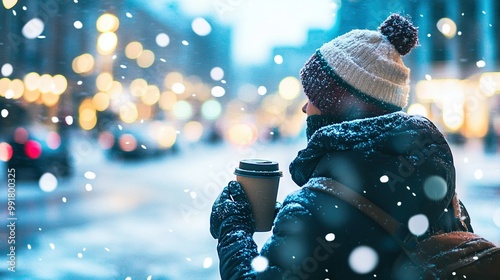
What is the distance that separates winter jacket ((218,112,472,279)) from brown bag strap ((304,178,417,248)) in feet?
0.05

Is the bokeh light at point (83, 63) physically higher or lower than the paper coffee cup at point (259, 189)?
higher

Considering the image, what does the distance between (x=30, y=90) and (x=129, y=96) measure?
14266 mm

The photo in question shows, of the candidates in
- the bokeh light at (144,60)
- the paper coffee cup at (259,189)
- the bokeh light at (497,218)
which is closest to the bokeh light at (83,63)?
the bokeh light at (144,60)

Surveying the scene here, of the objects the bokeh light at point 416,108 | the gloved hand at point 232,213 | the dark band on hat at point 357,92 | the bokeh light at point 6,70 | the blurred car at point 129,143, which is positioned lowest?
the blurred car at point 129,143

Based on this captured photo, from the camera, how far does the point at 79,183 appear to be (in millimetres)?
12086

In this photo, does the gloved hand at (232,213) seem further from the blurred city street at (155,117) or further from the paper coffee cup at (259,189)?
the blurred city street at (155,117)

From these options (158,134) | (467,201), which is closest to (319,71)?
(467,201)

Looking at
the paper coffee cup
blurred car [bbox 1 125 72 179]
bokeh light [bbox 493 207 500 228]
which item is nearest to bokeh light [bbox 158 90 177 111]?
blurred car [bbox 1 125 72 179]

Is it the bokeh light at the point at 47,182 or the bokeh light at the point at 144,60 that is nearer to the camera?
the bokeh light at the point at 47,182

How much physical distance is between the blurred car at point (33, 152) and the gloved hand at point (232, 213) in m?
10.4

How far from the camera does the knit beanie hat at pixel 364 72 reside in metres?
1.44

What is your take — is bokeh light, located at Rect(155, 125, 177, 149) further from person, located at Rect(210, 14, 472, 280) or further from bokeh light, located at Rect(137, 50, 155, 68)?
person, located at Rect(210, 14, 472, 280)

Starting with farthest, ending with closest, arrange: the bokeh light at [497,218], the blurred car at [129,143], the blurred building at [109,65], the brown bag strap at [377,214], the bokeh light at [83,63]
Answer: the bokeh light at [83,63] → the blurred building at [109,65] → the blurred car at [129,143] → the bokeh light at [497,218] → the brown bag strap at [377,214]

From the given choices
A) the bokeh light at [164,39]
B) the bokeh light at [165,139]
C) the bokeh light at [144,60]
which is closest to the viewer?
the bokeh light at [165,139]
